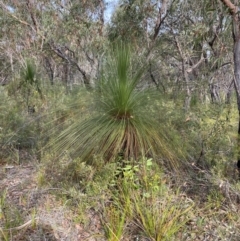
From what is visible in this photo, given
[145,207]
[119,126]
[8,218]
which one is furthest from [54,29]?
[145,207]

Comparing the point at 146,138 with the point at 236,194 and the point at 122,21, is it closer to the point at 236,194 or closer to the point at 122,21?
the point at 236,194

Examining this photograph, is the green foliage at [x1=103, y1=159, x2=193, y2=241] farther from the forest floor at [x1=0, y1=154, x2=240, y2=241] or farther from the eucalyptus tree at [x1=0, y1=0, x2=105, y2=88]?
the eucalyptus tree at [x1=0, y1=0, x2=105, y2=88]

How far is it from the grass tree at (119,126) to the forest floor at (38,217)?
0.49 metres

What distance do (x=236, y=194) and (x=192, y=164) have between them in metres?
0.48

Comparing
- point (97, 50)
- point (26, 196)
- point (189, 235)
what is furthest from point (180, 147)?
point (97, 50)

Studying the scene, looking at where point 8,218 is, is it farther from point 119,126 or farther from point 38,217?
point 119,126

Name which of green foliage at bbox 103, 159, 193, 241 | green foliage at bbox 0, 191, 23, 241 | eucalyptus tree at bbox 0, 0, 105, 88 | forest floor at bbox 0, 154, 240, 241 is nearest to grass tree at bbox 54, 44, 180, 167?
green foliage at bbox 103, 159, 193, 241

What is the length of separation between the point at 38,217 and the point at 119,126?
102 cm

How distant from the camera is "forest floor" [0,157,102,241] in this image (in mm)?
2010

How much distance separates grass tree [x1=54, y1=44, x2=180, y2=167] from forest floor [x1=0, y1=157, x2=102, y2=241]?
0.49 meters

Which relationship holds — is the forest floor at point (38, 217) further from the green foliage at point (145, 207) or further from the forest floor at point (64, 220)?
the green foliage at point (145, 207)

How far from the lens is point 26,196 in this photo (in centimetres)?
248

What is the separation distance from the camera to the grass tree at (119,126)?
2.44m

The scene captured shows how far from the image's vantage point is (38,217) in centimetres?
214
